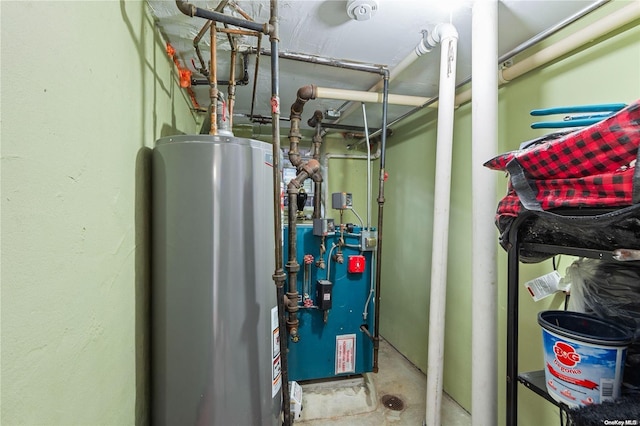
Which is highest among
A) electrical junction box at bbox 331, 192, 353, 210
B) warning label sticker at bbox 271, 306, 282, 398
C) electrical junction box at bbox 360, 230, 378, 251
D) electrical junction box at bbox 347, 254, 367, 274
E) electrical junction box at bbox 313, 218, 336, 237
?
electrical junction box at bbox 331, 192, 353, 210

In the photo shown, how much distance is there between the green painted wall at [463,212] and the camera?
3.92 ft

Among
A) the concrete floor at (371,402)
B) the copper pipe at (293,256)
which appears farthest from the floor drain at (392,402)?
the copper pipe at (293,256)

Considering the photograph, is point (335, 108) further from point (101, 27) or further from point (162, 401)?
point (162, 401)

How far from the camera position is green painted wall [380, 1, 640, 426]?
1195 mm

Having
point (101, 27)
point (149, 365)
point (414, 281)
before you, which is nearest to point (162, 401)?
point (149, 365)

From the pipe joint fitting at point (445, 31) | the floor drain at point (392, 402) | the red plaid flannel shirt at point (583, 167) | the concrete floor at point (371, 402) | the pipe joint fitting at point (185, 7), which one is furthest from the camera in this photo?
the floor drain at point (392, 402)

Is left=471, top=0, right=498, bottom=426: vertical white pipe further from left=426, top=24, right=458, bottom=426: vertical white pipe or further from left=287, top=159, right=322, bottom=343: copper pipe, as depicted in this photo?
left=287, top=159, right=322, bottom=343: copper pipe

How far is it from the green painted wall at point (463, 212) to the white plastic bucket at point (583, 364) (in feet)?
2.65

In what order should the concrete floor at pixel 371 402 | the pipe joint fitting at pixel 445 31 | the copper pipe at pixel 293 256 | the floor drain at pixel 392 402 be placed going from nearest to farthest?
the pipe joint fitting at pixel 445 31 → the copper pipe at pixel 293 256 → the concrete floor at pixel 371 402 → the floor drain at pixel 392 402

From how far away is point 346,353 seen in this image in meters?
2.07

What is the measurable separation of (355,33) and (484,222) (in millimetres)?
1117

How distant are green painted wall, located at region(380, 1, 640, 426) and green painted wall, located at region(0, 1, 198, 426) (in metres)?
1.82

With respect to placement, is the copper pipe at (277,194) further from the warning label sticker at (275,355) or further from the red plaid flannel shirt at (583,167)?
the red plaid flannel shirt at (583,167)

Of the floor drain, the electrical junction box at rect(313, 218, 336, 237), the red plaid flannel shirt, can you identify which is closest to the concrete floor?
the floor drain
